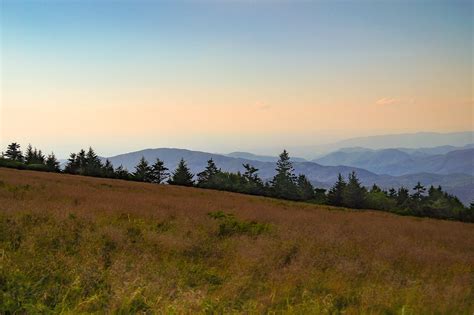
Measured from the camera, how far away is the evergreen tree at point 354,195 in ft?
192

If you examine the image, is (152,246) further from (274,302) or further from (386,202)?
(386,202)

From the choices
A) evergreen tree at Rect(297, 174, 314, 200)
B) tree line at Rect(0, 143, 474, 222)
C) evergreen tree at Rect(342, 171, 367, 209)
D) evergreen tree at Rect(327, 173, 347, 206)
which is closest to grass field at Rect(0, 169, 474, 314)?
tree line at Rect(0, 143, 474, 222)

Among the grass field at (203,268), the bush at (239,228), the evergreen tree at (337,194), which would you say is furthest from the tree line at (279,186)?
the grass field at (203,268)

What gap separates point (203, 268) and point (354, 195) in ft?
190

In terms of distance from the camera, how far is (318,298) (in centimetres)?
598

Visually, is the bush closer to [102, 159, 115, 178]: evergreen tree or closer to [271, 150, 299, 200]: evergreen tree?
[102, 159, 115, 178]: evergreen tree

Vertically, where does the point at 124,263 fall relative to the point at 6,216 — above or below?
below

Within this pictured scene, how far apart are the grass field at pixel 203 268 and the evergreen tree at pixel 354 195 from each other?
160ft

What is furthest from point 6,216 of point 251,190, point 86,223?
point 251,190

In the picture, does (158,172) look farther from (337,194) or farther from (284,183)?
(337,194)

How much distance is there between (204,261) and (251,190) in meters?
48.1

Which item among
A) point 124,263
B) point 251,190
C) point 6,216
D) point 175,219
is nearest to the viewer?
point 124,263

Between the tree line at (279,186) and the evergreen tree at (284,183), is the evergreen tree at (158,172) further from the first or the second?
the evergreen tree at (284,183)

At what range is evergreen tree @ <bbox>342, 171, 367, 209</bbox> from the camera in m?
58.6
